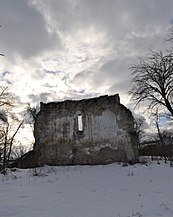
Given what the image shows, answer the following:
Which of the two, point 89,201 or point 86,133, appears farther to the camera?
point 86,133

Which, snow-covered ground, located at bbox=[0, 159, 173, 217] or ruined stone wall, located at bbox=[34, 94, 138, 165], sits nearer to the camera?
snow-covered ground, located at bbox=[0, 159, 173, 217]

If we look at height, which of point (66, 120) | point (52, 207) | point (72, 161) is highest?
point (66, 120)

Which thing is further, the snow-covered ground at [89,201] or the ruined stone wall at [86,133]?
the ruined stone wall at [86,133]

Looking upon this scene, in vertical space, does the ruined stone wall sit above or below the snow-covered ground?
above

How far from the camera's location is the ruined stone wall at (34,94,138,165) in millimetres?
18469

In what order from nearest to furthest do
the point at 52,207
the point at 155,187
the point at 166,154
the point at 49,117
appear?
the point at 52,207
the point at 155,187
the point at 49,117
the point at 166,154

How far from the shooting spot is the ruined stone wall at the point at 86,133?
18.5 m

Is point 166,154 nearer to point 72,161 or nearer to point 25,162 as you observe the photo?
point 72,161

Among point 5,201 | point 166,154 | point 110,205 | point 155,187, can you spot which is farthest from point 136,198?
point 166,154

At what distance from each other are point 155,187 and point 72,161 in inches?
382

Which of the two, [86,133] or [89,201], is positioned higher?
[86,133]

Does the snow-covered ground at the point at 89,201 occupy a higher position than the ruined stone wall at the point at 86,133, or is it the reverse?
the ruined stone wall at the point at 86,133

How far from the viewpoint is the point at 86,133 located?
62.4ft

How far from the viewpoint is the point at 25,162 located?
20.6 metres
